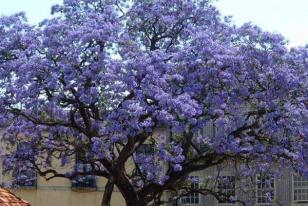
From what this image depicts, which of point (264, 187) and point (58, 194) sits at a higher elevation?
point (264, 187)

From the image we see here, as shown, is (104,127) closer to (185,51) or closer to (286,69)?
(185,51)

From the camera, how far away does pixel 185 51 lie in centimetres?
1955

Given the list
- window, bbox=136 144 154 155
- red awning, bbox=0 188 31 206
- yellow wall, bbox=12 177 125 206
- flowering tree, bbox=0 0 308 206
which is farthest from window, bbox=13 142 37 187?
yellow wall, bbox=12 177 125 206

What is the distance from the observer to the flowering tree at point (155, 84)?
62.2ft

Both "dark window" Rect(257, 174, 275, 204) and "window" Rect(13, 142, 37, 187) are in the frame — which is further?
"dark window" Rect(257, 174, 275, 204)

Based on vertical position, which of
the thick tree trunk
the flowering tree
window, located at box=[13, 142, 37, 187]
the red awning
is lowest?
the thick tree trunk

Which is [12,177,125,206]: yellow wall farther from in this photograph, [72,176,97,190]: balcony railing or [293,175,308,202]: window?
[293,175,308,202]: window

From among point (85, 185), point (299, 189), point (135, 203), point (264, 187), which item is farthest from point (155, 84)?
point (85, 185)

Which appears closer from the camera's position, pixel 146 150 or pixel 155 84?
pixel 155 84

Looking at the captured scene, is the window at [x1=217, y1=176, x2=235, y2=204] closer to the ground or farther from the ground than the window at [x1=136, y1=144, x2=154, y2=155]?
closer to the ground

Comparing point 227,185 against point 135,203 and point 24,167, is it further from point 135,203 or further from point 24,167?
point 24,167

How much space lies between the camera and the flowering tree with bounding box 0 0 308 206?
18969 millimetres

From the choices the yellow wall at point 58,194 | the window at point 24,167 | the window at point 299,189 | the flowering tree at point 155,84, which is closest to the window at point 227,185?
the flowering tree at point 155,84

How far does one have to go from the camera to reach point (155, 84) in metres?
18.8
